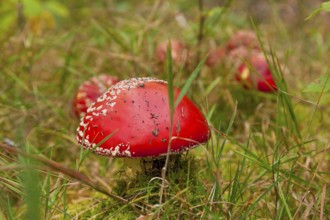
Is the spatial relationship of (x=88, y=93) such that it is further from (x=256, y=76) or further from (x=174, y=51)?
(x=256, y=76)

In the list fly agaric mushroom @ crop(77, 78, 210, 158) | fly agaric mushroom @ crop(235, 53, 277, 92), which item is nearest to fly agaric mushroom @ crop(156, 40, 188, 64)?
fly agaric mushroom @ crop(235, 53, 277, 92)

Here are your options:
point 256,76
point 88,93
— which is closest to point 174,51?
point 256,76

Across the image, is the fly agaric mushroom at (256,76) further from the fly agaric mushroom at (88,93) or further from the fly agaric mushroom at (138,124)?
the fly agaric mushroom at (138,124)

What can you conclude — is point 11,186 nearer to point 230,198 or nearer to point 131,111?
point 131,111

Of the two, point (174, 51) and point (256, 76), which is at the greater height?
point (174, 51)

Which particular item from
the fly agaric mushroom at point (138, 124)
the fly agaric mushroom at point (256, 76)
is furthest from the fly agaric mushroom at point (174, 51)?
the fly agaric mushroom at point (138, 124)

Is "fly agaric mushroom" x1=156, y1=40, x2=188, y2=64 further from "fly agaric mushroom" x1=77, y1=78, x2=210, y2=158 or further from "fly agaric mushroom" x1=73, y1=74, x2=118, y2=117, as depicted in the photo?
"fly agaric mushroom" x1=77, y1=78, x2=210, y2=158
